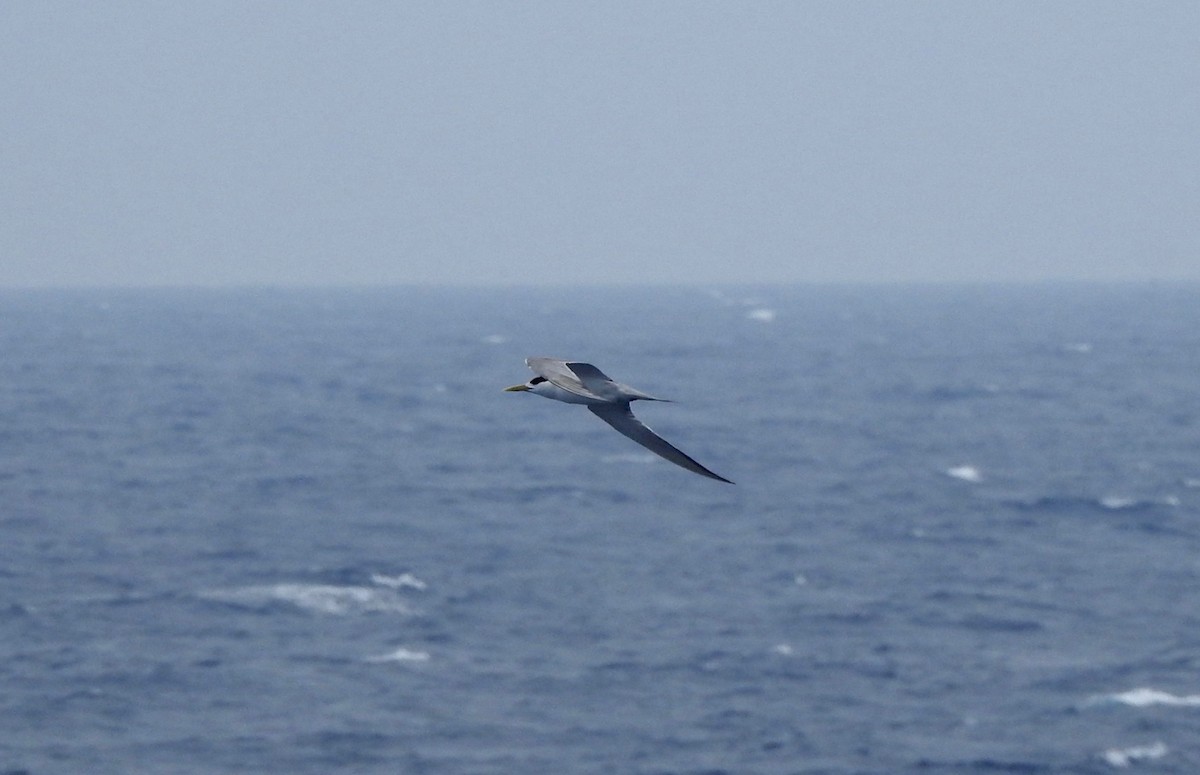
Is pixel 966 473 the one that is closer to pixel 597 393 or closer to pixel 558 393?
pixel 558 393

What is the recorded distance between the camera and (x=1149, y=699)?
1950 inches

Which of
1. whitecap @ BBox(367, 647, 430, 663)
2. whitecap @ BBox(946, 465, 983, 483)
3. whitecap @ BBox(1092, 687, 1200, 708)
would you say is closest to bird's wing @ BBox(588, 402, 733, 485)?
whitecap @ BBox(1092, 687, 1200, 708)

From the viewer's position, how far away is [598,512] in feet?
276

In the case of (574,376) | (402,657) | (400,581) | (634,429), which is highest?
(574,376)

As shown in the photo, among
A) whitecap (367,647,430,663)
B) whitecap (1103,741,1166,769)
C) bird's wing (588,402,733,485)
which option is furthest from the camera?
whitecap (367,647,430,663)

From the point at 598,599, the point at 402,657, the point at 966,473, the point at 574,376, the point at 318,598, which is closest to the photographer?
the point at 574,376

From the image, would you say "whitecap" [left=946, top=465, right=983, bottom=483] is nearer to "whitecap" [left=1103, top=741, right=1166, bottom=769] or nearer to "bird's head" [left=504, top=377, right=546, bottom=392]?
"whitecap" [left=1103, top=741, right=1166, bottom=769]

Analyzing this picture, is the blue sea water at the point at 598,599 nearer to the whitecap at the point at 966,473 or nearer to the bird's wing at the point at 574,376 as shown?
the whitecap at the point at 966,473

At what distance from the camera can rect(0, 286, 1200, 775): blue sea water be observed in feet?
153

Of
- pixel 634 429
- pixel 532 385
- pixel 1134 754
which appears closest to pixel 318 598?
pixel 1134 754

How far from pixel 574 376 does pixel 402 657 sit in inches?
1701

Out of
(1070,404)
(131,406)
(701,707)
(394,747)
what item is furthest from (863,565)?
(131,406)

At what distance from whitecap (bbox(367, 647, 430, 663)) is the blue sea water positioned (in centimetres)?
18

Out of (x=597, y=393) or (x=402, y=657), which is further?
(x=402, y=657)
